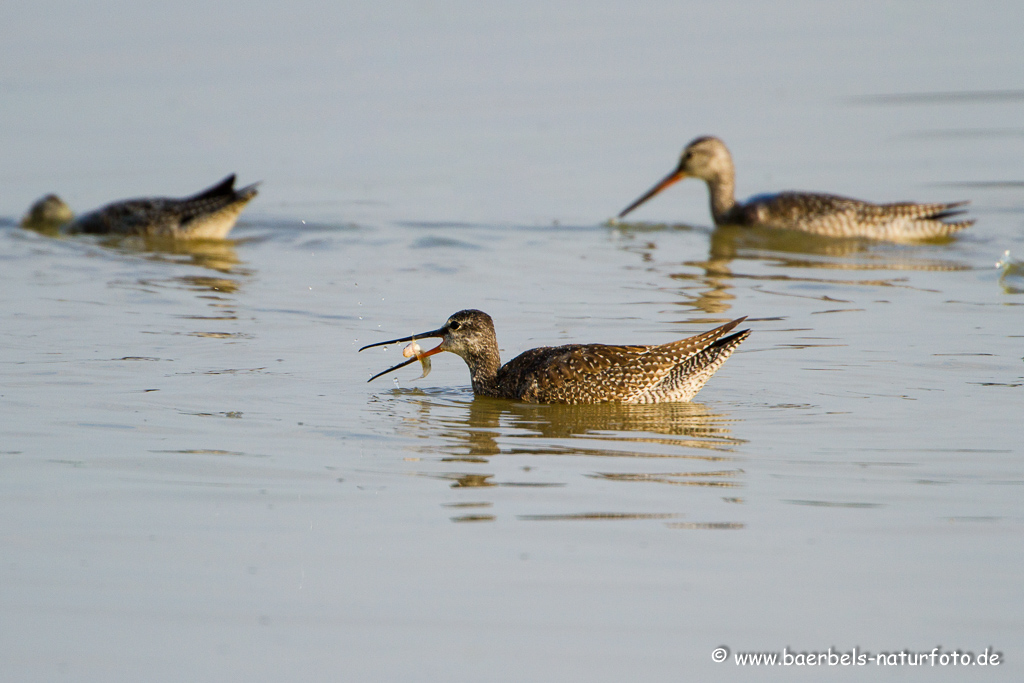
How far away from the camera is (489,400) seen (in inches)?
373

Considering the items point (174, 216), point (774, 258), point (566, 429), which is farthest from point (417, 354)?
point (174, 216)

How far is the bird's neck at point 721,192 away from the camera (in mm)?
16750

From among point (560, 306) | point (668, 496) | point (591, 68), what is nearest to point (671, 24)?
point (591, 68)

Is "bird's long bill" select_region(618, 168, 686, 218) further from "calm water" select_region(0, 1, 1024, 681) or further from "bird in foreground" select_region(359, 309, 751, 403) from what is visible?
"bird in foreground" select_region(359, 309, 751, 403)

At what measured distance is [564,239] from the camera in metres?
15.1

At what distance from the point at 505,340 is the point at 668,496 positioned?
4.41m

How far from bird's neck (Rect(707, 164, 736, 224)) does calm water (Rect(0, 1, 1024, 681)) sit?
35cm

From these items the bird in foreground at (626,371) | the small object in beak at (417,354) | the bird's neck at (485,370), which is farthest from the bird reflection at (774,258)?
the small object in beak at (417,354)

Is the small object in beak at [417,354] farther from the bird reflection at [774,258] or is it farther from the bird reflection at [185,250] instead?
the bird reflection at [185,250]

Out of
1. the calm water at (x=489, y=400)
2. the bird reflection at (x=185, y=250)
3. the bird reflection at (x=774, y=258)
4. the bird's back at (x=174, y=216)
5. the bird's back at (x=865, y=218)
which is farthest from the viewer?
the bird's back at (x=174, y=216)

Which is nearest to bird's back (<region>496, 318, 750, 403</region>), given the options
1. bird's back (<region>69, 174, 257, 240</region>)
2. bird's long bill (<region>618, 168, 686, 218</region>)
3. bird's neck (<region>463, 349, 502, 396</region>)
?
bird's neck (<region>463, 349, 502, 396</region>)

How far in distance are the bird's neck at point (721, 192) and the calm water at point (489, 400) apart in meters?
0.35

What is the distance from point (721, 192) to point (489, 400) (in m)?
8.09

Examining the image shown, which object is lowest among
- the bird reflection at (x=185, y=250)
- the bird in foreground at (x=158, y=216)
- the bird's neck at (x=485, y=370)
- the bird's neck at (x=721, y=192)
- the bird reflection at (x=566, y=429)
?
the bird reflection at (x=566, y=429)
